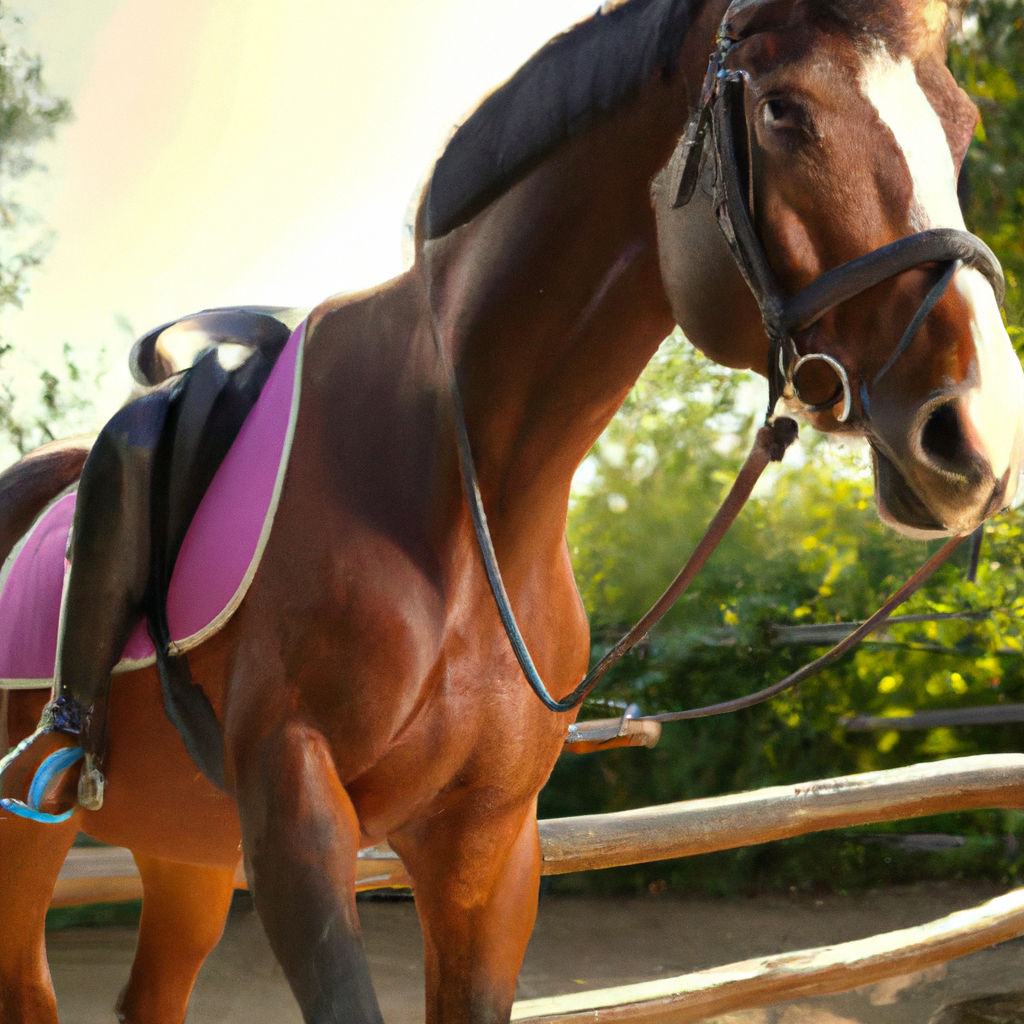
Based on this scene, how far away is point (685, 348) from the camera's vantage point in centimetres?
793

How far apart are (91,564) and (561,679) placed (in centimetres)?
Result: 74

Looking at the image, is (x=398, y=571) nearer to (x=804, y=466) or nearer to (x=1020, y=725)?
(x=804, y=466)

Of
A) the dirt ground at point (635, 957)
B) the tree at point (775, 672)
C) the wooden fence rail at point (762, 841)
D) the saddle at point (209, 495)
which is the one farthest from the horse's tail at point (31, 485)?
the tree at point (775, 672)

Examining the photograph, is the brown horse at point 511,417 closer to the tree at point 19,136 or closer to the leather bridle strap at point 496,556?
the leather bridle strap at point 496,556

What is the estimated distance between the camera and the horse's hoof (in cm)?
171

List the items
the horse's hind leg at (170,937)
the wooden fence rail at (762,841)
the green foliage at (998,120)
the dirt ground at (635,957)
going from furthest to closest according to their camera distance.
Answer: the green foliage at (998,120)
the dirt ground at (635,957)
the wooden fence rail at (762,841)
the horse's hind leg at (170,937)

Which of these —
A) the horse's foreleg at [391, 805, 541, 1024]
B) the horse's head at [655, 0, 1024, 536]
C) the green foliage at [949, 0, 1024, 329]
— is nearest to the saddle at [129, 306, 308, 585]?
the horse's foreleg at [391, 805, 541, 1024]

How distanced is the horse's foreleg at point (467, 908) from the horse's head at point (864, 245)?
757 millimetres

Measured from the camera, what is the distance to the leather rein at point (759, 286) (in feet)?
3.87

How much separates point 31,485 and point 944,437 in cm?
186

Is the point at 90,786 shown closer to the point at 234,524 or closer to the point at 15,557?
the point at 234,524

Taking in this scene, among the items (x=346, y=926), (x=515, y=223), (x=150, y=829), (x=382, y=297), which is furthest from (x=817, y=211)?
(x=150, y=829)

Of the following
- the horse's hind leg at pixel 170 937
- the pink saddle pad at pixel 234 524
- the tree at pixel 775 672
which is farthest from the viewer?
the tree at pixel 775 672

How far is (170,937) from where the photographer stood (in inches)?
96.1
